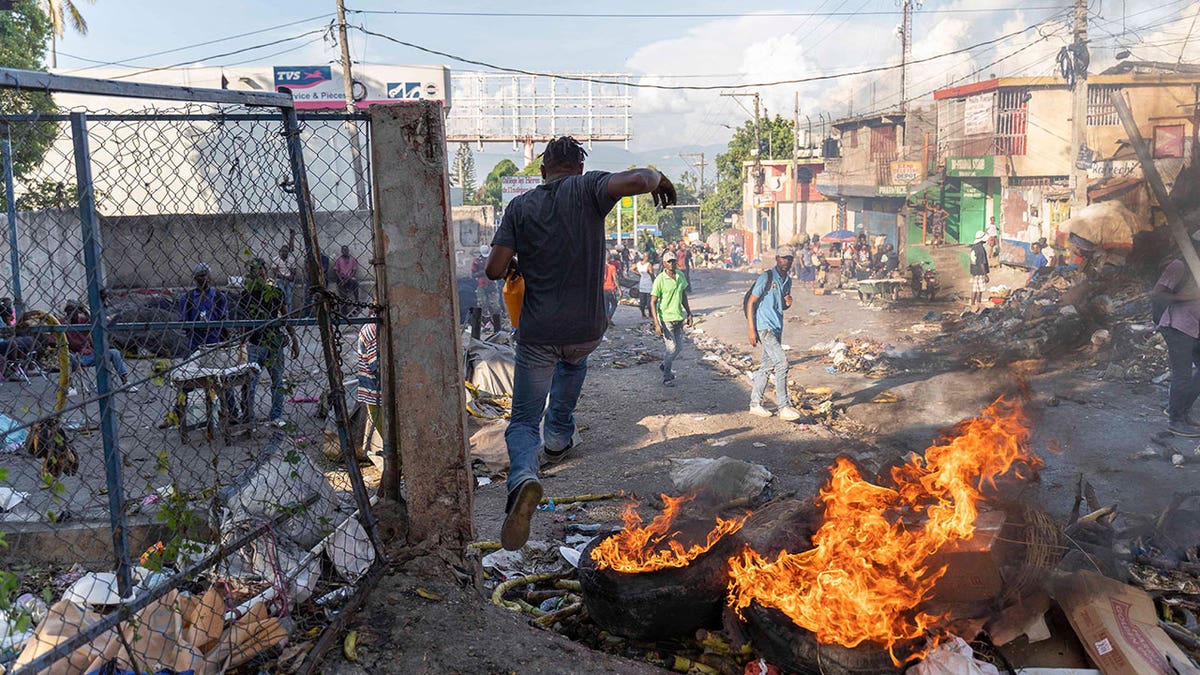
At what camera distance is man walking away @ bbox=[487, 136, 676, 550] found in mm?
3910

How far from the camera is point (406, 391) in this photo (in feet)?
12.4

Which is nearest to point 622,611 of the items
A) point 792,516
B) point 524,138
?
point 792,516

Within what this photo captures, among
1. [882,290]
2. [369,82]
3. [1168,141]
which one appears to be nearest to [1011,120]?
[882,290]

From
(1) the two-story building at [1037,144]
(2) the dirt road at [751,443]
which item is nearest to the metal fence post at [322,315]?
(2) the dirt road at [751,443]

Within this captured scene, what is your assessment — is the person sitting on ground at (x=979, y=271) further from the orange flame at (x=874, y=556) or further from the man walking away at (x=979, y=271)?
the orange flame at (x=874, y=556)

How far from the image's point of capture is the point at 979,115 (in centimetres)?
3073

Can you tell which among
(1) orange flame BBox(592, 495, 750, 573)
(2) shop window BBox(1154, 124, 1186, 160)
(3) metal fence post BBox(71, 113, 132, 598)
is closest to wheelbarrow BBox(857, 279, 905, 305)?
(2) shop window BBox(1154, 124, 1186, 160)

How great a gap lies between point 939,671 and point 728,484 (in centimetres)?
242

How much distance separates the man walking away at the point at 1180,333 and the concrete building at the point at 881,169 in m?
27.8

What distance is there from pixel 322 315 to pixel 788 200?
164ft

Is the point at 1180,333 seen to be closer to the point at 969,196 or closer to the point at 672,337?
the point at 672,337

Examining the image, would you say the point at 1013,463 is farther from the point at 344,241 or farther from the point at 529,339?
the point at 344,241

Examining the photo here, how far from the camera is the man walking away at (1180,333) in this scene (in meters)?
7.61

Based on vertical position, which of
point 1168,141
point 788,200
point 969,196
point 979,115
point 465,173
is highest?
point 465,173
